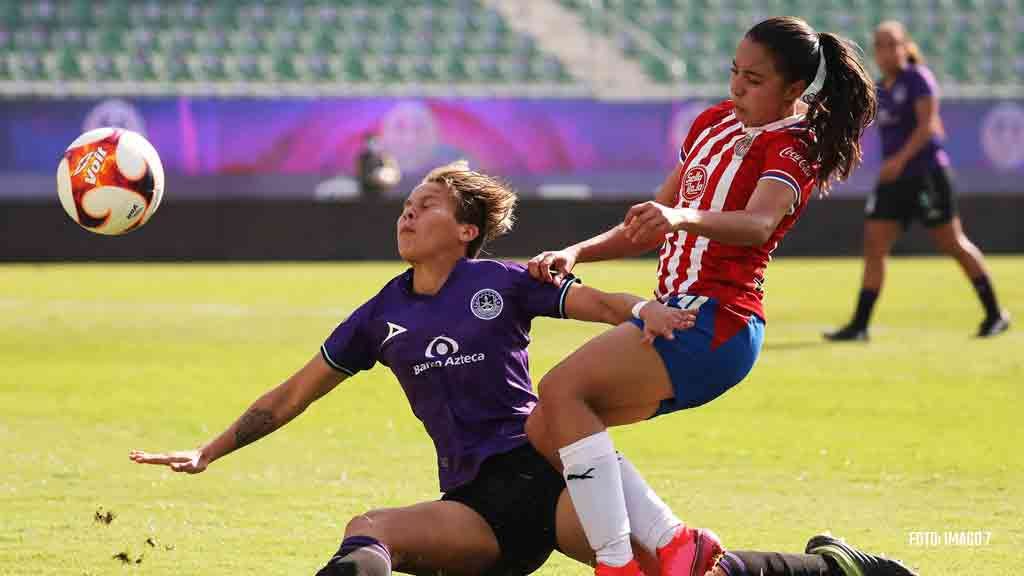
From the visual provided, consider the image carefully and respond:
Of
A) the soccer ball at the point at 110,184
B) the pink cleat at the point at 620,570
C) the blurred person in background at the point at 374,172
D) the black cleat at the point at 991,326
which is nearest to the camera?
the pink cleat at the point at 620,570

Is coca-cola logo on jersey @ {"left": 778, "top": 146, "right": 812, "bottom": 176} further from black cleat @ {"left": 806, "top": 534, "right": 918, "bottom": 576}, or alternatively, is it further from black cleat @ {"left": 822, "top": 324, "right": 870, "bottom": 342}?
black cleat @ {"left": 822, "top": 324, "right": 870, "bottom": 342}

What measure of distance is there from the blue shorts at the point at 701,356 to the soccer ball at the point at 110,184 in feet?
8.82

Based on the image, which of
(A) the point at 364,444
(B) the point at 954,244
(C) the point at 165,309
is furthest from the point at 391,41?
(A) the point at 364,444

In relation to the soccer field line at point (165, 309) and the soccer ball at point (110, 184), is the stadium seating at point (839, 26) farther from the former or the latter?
the soccer ball at point (110, 184)

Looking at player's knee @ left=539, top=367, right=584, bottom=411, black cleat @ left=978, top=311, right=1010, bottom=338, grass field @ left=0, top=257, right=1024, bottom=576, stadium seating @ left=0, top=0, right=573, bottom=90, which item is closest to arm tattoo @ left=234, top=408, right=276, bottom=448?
grass field @ left=0, top=257, right=1024, bottom=576

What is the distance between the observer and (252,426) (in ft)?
17.4

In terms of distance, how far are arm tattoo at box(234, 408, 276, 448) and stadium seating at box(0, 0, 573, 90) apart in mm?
19963

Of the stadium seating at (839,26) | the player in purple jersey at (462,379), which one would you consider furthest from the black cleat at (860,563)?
the stadium seating at (839,26)

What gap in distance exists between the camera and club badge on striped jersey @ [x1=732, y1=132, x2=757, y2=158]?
5031mm

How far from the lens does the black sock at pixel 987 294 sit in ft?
42.8

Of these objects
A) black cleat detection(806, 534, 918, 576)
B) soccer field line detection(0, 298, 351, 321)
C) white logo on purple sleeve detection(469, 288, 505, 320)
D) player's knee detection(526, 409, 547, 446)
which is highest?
white logo on purple sleeve detection(469, 288, 505, 320)

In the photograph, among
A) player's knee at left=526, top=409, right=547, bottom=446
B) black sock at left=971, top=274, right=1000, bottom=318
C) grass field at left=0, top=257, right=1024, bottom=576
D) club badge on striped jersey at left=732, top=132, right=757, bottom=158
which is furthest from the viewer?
black sock at left=971, top=274, right=1000, bottom=318

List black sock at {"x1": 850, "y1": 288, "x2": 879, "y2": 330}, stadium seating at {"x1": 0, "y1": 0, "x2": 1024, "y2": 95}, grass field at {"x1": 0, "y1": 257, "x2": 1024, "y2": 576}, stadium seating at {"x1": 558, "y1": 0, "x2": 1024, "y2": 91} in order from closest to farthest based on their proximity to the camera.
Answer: grass field at {"x1": 0, "y1": 257, "x2": 1024, "y2": 576} → black sock at {"x1": 850, "y1": 288, "x2": 879, "y2": 330} → stadium seating at {"x1": 0, "y1": 0, "x2": 1024, "y2": 95} → stadium seating at {"x1": 558, "y1": 0, "x2": 1024, "y2": 91}

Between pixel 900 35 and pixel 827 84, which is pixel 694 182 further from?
pixel 900 35
